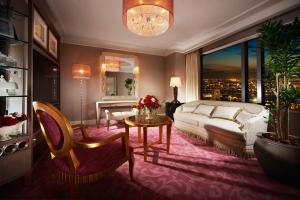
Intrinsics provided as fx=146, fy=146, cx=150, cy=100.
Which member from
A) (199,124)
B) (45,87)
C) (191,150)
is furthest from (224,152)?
(45,87)

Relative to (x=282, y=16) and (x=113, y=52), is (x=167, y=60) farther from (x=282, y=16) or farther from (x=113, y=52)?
(x=282, y=16)

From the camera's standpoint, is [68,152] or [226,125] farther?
[226,125]

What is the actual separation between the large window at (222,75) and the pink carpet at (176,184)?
7.80 ft

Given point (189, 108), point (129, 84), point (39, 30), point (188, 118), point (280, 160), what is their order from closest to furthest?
1. point (280, 160)
2. point (39, 30)
3. point (188, 118)
4. point (189, 108)
5. point (129, 84)

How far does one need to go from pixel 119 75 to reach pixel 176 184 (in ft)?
14.3

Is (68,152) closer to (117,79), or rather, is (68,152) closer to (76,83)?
(76,83)

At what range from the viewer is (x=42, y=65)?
2.94m

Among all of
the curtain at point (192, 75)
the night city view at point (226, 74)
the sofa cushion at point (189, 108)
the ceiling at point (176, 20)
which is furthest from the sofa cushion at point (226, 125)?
the ceiling at point (176, 20)

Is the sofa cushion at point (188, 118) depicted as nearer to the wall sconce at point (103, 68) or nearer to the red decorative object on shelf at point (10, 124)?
the wall sconce at point (103, 68)

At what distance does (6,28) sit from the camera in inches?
65.7

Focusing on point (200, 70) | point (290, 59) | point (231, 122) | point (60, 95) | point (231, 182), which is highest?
point (200, 70)

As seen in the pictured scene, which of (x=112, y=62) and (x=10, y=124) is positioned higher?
(x=112, y=62)

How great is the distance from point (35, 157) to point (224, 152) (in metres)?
3.10

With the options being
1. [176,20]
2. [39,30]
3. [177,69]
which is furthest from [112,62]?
[39,30]
